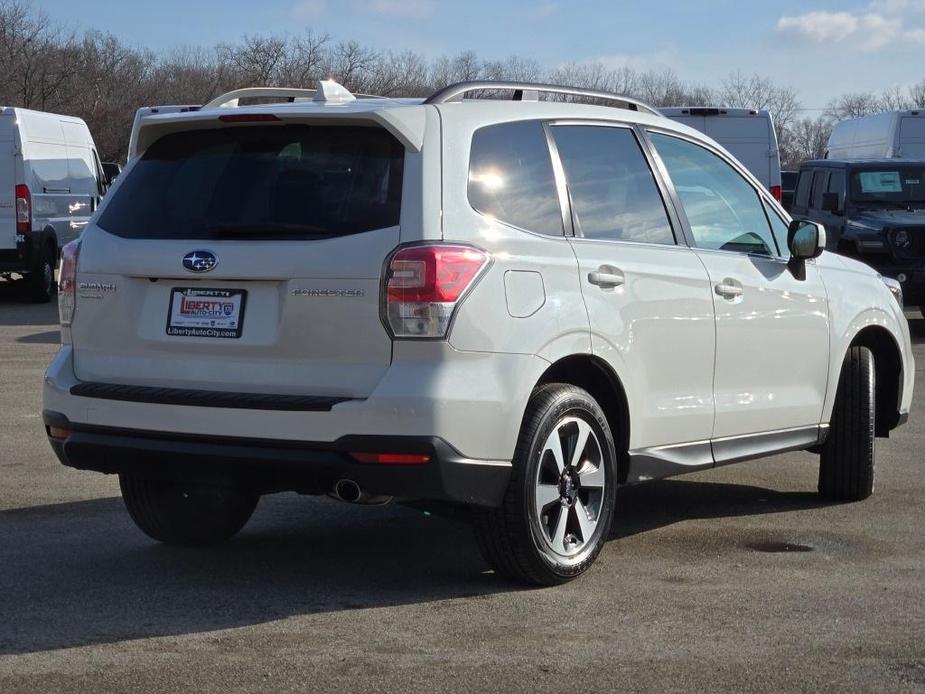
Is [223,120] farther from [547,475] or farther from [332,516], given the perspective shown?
[332,516]

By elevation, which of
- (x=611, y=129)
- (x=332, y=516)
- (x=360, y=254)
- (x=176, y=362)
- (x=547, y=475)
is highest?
(x=611, y=129)

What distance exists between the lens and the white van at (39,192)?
19859 mm

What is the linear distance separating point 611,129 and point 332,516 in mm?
2249

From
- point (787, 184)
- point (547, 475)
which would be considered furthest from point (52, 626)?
point (787, 184)

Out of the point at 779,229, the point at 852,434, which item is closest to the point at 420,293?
the point at 779,229

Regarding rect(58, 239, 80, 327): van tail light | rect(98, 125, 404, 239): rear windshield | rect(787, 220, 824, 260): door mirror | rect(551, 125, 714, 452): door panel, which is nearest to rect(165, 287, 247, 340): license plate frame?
rect(98, 125, 404, 239): rear windshield

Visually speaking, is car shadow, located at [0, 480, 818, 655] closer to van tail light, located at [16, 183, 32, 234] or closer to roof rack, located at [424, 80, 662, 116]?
roof rack, located at [424, 80, 662, 116]

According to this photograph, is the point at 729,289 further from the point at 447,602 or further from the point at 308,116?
the point at 308,116

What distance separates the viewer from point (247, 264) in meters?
→ 5.37

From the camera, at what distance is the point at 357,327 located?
17.1 feet

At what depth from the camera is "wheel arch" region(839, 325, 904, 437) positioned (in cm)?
788

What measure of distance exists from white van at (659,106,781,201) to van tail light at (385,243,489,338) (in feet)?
53.0

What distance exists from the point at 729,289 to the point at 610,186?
2.54 feet

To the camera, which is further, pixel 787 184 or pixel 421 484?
pixel 787 184
